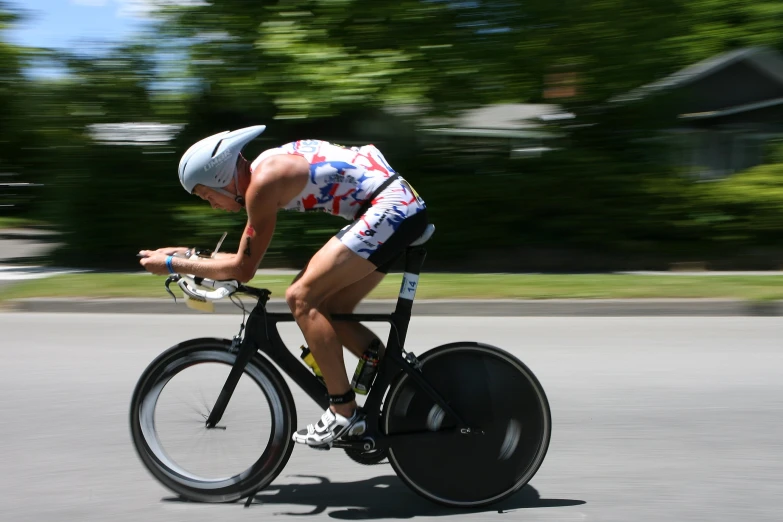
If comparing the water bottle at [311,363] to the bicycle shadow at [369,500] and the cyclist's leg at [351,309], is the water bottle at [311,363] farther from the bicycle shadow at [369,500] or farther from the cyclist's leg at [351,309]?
the bicycle shadow at [369,500]

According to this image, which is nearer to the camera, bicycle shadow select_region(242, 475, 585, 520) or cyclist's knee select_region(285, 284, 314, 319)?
cyclist's knee select_region(285, 284, 314, 319)

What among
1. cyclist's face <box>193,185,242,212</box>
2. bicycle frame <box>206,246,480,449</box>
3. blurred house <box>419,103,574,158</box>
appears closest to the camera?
cyclist's face <box>193,185,242,212</box>

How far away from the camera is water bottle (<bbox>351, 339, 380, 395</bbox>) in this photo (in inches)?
163

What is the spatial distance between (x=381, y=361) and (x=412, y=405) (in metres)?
0.25

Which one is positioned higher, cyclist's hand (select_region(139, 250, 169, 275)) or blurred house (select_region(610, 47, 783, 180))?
cyclist's hand (select_region(139, 250, 169, 275))

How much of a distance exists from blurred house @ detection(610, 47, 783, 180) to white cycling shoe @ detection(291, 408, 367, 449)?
1168cm

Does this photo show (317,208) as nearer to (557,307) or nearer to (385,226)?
(385,226)

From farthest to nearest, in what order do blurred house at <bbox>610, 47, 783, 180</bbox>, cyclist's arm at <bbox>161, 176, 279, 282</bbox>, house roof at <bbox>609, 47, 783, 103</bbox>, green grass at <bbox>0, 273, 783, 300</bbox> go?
house roof at <bbox>609, 47, 783, 103</bbox> < blurred house at <bbox>610, 47, 783, 180</bbox> < green grass at <bbox>0, 273, 783, 300</bbox> < cyclist's arm at <bbox>161, 176, 279, 282</bbox>

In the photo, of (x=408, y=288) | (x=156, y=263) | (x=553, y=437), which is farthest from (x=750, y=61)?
(x=156, y=263)

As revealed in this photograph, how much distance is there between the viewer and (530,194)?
14258mm

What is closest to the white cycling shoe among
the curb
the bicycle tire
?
the bicycle tire

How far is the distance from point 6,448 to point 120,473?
2.83 feet

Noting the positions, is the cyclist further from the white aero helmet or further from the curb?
the curb

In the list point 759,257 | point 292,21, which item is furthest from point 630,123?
point 292,21
